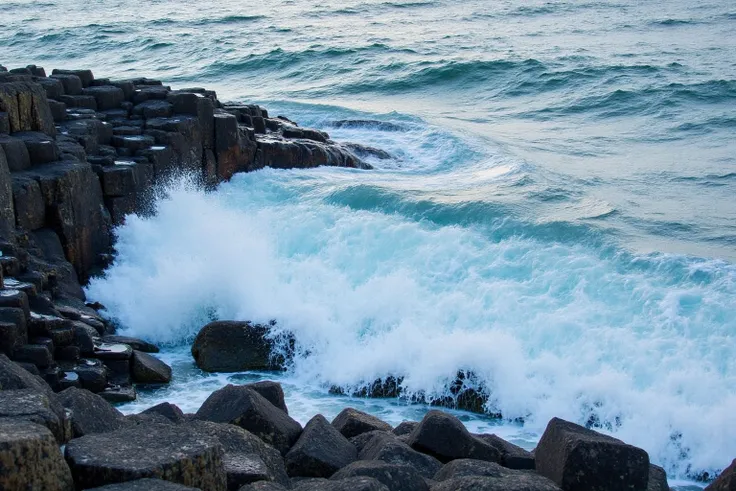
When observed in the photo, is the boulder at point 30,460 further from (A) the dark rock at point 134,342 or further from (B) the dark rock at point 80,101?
(B) the dark rock at point 80,101

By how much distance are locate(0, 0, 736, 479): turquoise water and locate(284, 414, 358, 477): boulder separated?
2.44m

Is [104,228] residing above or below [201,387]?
above

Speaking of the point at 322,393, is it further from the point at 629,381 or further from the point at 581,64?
the point at 581,64

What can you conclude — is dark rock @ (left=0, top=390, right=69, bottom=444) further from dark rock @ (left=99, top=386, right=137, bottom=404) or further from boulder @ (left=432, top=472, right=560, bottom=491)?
dark rock @ (left=99, top=386, right=137, bottom=404)

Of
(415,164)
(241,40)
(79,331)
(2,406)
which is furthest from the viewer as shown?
(241,40)

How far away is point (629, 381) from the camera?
8555 mm

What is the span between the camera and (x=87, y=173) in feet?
34.8

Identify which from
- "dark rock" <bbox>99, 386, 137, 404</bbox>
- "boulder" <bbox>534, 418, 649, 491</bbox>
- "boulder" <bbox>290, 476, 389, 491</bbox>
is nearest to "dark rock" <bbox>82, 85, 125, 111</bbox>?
"dark rock" <bbox>99, 386, 137, 404</bbox>

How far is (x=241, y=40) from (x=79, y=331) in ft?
69.7

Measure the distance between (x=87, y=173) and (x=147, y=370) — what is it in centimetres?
296

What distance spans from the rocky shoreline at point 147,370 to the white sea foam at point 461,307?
1.26 feet

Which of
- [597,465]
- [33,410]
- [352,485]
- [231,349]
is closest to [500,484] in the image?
[352,485]

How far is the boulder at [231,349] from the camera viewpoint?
367 inches

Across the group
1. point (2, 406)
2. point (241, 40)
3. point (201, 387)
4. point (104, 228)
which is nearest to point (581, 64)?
point (241, 40)
